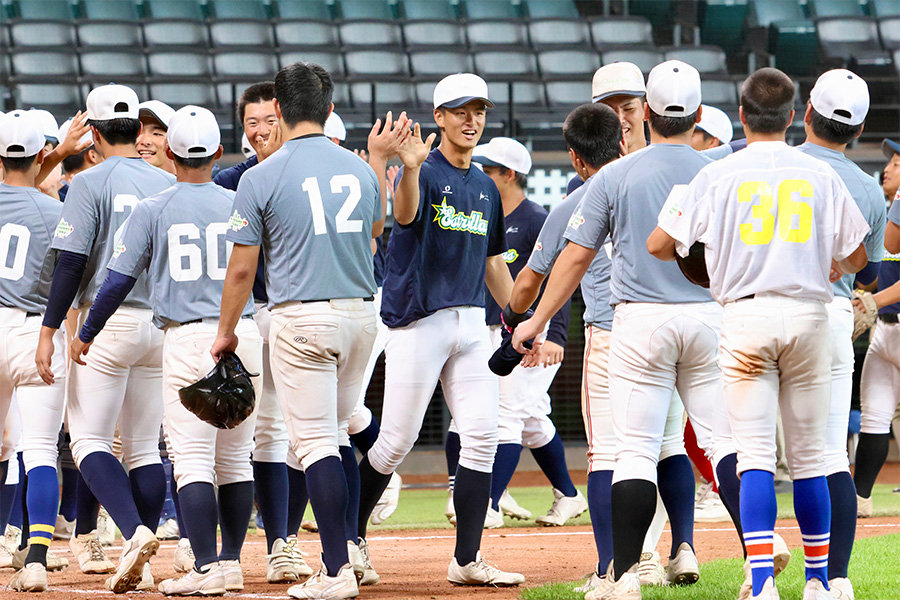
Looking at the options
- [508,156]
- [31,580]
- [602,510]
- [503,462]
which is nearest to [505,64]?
[508,156]

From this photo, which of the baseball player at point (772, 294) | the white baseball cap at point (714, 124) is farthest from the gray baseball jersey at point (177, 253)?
the white baseball cap at point (714, 124)

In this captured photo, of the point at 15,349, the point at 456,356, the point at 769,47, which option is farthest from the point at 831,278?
the point at 769,47

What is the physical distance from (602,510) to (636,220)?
1.20 meters

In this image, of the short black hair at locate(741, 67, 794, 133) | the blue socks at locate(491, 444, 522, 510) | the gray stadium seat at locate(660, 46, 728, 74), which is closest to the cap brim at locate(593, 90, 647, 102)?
the short black hair at locate(741, 67, 794, 133)

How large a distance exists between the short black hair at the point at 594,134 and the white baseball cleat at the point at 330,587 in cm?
201

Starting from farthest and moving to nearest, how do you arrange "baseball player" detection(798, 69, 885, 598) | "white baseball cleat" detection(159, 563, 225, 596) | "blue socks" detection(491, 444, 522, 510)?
"blue socks" detection(491, 444, 522, 510), "white baseball cleat" detection(159, 563, 225, 596), "baseball player" detection(798, 69, 885, 598)

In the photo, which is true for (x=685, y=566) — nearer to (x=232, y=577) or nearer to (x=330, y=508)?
(x=330, y=508)

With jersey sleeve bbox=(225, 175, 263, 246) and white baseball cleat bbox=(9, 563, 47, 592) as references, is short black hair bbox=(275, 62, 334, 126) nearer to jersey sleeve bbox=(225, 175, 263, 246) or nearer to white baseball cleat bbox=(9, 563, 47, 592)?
jersey sleeve bbox=(225, 175, 263, 246)

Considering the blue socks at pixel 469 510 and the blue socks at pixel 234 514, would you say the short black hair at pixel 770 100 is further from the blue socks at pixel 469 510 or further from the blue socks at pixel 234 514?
the blue socks at pixel 234 514

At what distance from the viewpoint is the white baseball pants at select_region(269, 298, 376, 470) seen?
449 cm

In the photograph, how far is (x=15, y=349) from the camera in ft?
17.4

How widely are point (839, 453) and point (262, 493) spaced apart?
2636 millimetres

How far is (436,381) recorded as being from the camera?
509cm

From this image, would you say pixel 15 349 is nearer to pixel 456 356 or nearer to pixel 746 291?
pixel 456 356
